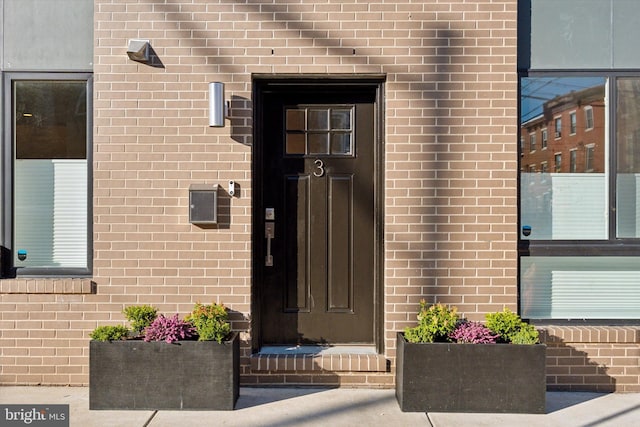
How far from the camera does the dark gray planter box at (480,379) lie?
162 inches

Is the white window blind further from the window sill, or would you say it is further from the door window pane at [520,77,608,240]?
the door window pane at [520,77,608,240]

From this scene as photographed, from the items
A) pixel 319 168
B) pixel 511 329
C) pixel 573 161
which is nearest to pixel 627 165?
pixel 573 161

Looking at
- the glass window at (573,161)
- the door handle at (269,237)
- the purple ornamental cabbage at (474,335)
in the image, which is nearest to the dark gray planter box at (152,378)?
the door handle at (269,237)

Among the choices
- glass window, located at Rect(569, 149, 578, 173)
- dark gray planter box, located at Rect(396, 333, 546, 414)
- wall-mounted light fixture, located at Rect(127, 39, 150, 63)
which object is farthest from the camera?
glass window, located at Rect(569, 149, 578, 173)

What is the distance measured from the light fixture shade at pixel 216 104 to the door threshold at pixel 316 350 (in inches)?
80.4

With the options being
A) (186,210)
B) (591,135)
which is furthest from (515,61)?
(186,210)

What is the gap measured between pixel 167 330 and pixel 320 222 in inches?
64.7

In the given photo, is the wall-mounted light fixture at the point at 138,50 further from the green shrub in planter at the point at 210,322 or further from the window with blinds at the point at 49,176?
the green shrub in planter at the point at 210,322

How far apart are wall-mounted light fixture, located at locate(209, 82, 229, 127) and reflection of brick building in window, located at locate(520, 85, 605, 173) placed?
8.77 ft

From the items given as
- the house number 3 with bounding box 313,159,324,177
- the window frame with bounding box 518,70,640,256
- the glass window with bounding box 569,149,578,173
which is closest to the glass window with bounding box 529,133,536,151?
the glass window with bounding box 569,149,578,173

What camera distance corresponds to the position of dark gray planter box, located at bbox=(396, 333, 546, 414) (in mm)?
4121

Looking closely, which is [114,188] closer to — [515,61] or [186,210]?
[186,210]

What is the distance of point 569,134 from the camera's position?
16.0 feet

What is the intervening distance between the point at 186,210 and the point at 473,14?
302 cm
